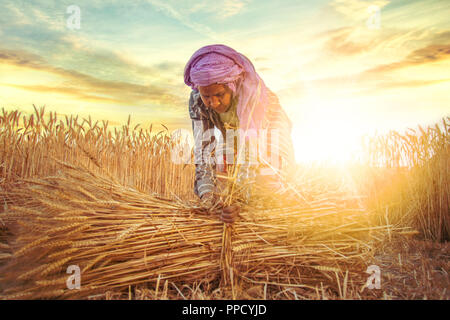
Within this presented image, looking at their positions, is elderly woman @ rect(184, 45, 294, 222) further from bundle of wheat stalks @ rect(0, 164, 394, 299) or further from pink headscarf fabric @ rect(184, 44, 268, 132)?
bundle of wheat stalks @ rect(0, 164, 394, 299)

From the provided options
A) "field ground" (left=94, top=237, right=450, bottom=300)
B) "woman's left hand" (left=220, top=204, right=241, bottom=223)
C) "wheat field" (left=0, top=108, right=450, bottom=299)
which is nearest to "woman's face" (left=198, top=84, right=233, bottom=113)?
"wheat field" (left=0, top=108, right=450, bottom=299)

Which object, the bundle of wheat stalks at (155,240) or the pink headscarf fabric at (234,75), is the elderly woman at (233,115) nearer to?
the pink headscarf fabric at (234,75)

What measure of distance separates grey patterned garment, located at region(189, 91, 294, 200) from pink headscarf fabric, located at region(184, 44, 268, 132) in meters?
0.19

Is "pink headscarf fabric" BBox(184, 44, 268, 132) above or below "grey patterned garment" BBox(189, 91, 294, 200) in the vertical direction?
above

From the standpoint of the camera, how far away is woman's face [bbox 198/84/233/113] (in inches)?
79.9

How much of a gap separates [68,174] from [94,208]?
0.29m

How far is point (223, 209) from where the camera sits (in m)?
1.42

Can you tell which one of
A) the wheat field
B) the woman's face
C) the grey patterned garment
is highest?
the woman's face

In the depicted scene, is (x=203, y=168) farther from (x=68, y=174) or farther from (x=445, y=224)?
(x=445, y=224)

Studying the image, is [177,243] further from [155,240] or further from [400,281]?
[400,281]

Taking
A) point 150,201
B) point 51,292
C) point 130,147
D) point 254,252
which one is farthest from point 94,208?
point 130,147

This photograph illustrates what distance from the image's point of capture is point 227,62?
6.63 feet

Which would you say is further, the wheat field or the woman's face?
the woman's face

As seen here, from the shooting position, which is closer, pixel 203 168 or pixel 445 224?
pixel 203 168
